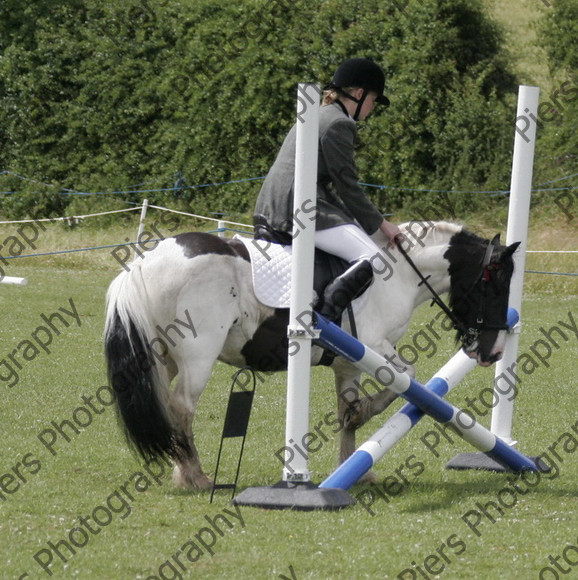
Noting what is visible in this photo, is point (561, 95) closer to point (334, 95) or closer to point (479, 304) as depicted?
point (479, 304)

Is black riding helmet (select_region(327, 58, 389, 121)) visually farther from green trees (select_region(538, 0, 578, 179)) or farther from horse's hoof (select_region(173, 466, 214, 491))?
green trees (select_region(538, 0, 578, 179))

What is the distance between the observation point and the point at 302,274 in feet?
17.5

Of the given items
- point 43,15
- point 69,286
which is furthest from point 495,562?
point 43,15

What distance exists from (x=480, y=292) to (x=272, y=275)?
53.6 inches

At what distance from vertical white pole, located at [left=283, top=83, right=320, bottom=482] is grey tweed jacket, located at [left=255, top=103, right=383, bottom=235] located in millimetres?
491

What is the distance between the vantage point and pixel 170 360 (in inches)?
243

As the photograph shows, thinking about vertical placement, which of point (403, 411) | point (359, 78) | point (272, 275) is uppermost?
point (359, 78)

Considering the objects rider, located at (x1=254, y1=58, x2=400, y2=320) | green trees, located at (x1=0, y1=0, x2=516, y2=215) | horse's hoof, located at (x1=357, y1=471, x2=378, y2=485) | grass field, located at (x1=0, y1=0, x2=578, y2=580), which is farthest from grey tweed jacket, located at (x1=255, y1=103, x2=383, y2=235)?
green trees, located at (x1=0, y1=0, x2=516, y2=215)

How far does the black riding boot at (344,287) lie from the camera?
5.83 meters

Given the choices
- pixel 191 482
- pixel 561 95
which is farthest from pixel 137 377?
pixel 561 95

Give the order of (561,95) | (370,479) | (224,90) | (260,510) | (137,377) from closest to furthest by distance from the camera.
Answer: (260,510)
(137,377)
(370,479)
(561,95)
(224,90)

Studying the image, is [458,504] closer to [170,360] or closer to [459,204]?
[170,360]

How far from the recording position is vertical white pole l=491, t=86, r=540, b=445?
6418 millimetres

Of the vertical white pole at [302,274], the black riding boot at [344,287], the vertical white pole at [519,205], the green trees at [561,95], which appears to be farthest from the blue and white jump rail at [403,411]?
the green trees at [561,95]
